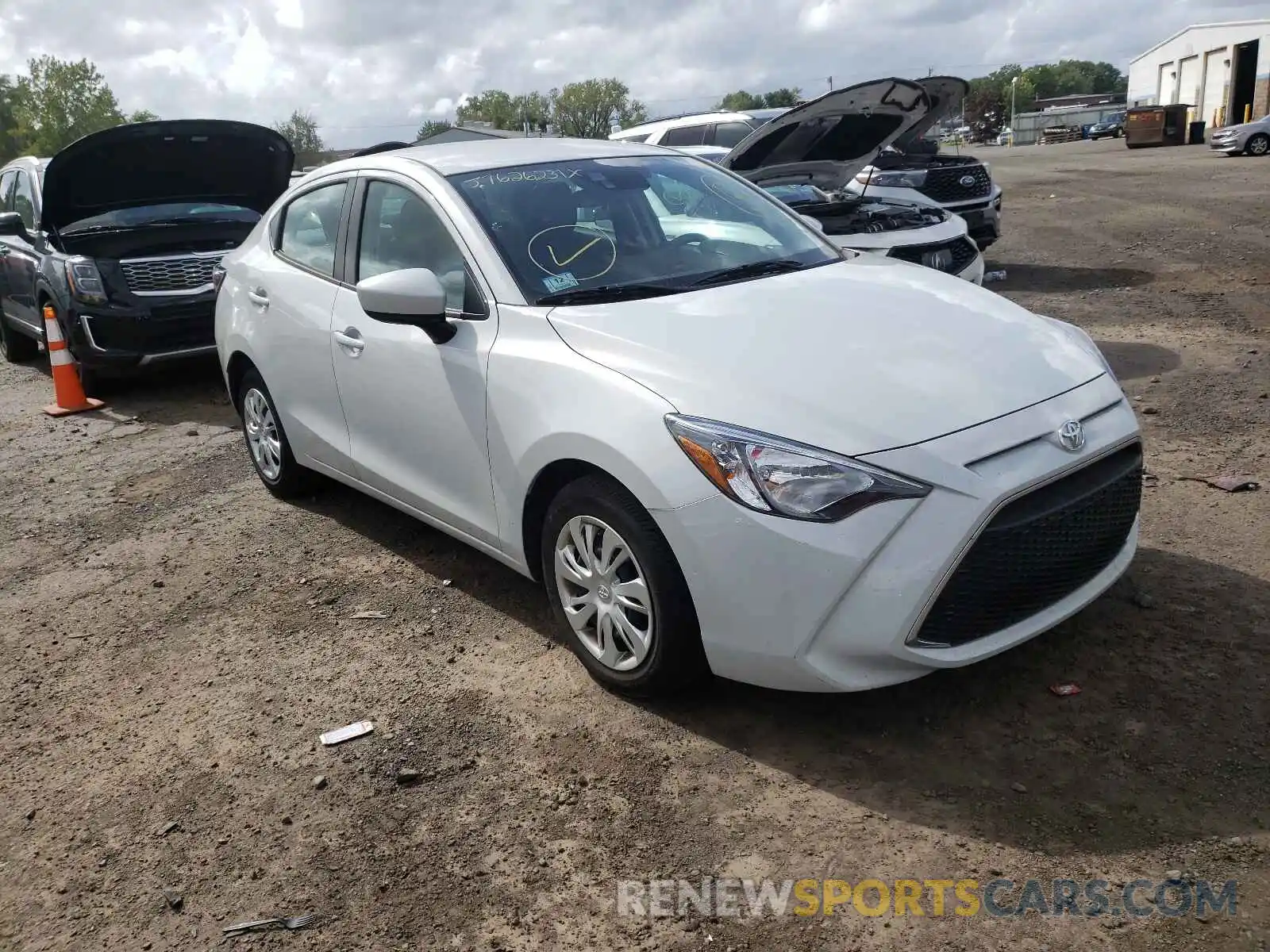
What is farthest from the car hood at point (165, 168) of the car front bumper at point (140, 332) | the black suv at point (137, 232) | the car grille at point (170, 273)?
the car front bumper at point (140, 332)

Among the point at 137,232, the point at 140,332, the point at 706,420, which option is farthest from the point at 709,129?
the point at 706,420

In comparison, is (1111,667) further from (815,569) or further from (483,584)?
(483,584)

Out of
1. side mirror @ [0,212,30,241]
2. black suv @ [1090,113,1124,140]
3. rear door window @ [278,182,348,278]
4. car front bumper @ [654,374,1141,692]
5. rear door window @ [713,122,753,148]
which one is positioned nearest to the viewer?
car front bumper @ [654,374,1141,692]

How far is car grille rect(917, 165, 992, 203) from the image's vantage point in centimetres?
1102

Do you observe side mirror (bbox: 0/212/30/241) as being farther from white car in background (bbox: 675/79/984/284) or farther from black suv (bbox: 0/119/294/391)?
white car in background (bbox: 675/79/984/284)

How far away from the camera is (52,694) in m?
4.00

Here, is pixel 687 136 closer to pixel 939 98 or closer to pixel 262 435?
pixel 939 98

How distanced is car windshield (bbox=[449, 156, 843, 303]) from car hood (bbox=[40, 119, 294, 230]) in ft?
16.6

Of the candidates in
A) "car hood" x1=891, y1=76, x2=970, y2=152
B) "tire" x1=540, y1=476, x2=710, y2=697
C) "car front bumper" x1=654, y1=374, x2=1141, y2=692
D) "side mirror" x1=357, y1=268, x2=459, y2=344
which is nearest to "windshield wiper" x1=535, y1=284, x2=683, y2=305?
"side mirror" x1=357, y1=268, x2=459, y2=344

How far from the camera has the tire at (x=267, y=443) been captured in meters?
5.45

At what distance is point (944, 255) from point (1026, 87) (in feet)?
413

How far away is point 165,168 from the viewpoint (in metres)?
8.63

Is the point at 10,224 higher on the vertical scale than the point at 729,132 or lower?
lower

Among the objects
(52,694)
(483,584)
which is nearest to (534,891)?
(483,584)
